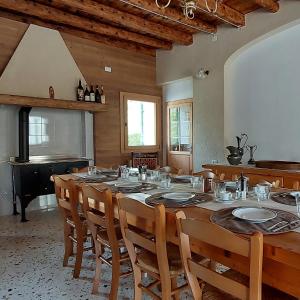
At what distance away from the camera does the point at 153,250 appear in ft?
5.29

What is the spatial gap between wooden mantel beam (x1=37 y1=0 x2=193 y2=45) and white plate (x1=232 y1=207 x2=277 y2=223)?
3.52 m

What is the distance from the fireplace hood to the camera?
4410 mm

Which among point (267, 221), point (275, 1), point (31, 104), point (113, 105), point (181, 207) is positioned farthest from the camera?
point (113, 105)

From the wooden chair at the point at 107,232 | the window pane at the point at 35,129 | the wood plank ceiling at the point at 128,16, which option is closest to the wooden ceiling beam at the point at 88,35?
the wood plank ceiling at the point at 128,16

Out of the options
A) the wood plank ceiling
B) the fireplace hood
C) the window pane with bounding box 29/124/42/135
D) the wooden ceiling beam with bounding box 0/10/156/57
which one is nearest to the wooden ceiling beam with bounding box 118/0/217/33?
the wood plank ceiling

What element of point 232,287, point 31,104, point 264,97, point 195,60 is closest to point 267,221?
point 232,287

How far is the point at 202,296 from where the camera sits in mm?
1410

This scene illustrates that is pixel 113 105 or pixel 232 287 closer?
pixel 232 287

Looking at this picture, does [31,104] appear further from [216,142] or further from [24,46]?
[216,142]

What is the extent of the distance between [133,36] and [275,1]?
94.4 inches

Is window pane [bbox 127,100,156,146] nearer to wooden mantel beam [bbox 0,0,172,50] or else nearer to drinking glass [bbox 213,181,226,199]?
wooden mantel beam [bbox 0,0,172,50]

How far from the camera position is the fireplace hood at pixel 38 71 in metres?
4.41

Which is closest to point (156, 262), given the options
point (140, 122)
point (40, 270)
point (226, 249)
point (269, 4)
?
point (226, 249)

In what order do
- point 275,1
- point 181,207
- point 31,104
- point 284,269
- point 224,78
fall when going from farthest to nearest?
point 224,78, point 31,104, point 275,1, point 181,207, point 284,269
